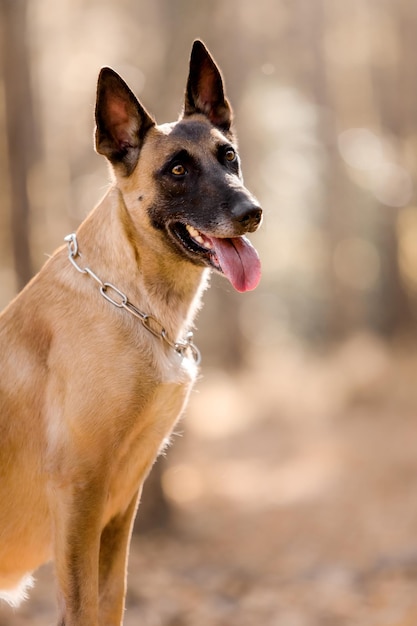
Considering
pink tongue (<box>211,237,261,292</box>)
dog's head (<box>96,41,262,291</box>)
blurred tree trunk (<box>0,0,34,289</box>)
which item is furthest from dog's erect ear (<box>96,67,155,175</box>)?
blurred tree trunk (<box>0,0,34,289</box>)

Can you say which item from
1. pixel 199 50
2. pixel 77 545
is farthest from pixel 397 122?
pixel 77 545

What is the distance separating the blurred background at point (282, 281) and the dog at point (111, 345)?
4.01 feet

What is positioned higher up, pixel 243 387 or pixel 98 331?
pixel 243 387

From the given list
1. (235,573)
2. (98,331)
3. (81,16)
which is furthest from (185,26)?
(98,331)

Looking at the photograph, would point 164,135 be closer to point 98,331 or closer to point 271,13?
point 98,331

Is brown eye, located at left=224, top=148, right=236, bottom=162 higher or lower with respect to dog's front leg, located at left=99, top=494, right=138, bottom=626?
higher

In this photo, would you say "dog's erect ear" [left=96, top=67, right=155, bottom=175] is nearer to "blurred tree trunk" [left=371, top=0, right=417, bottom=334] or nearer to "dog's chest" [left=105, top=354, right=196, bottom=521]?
"dog's chest" [left=105, top=354, right=196, bottom=521]

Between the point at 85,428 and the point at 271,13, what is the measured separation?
15.8 m

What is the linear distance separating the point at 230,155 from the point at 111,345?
3.87ft

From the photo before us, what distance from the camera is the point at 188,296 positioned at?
3900 mm

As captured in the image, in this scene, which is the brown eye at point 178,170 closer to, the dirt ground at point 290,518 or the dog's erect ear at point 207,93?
the dog's erect ear at point 207,93

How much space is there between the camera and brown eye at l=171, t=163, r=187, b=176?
3.77 m

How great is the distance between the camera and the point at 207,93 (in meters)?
4.16

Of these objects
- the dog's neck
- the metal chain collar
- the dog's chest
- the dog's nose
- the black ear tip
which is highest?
the black ear tip
